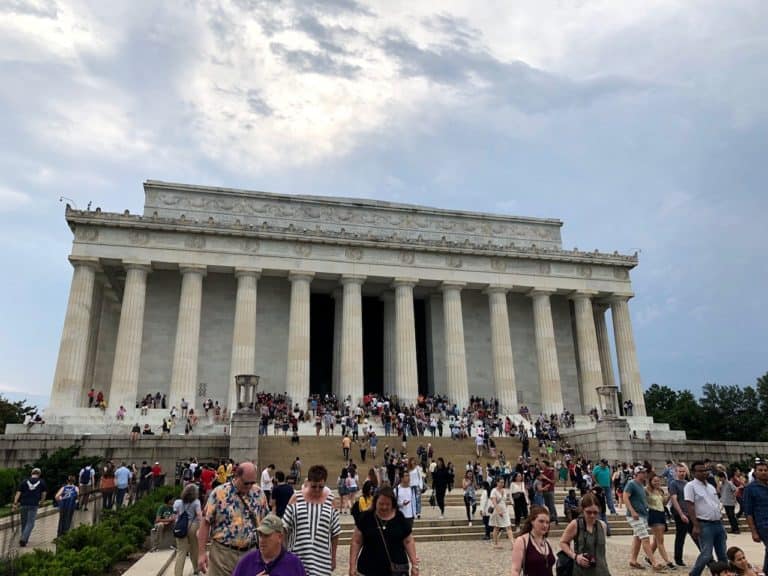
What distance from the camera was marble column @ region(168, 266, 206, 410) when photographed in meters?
39.2

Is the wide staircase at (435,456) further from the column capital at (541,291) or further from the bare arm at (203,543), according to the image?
the column capital at (541,291)

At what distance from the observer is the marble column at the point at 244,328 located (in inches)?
1585

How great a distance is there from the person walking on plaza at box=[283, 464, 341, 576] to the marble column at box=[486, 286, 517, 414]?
38.5 metres

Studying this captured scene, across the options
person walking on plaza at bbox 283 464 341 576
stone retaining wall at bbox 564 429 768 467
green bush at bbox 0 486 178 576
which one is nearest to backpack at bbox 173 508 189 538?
green bush at bbox 0 486 178 576

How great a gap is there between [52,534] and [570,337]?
41.4 meters

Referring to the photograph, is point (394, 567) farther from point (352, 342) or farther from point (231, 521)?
point (352, 342)

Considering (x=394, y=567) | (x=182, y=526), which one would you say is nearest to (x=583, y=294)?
(x=182, y=526)

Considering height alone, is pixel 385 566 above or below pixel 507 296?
below

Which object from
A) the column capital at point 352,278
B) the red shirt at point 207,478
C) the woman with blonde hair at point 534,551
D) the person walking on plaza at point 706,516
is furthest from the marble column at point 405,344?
the woman with blonde hair at point 534,551

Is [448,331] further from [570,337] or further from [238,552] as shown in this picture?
[238,552]

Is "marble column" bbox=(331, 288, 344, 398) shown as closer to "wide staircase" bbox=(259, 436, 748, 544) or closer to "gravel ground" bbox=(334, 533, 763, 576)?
"wide staircase" bbox=(259, 436, 748, 544)

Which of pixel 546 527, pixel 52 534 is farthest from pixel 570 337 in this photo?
pixel 546 527

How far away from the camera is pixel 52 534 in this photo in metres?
16.9

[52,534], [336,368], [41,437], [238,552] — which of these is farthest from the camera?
[336,368]
